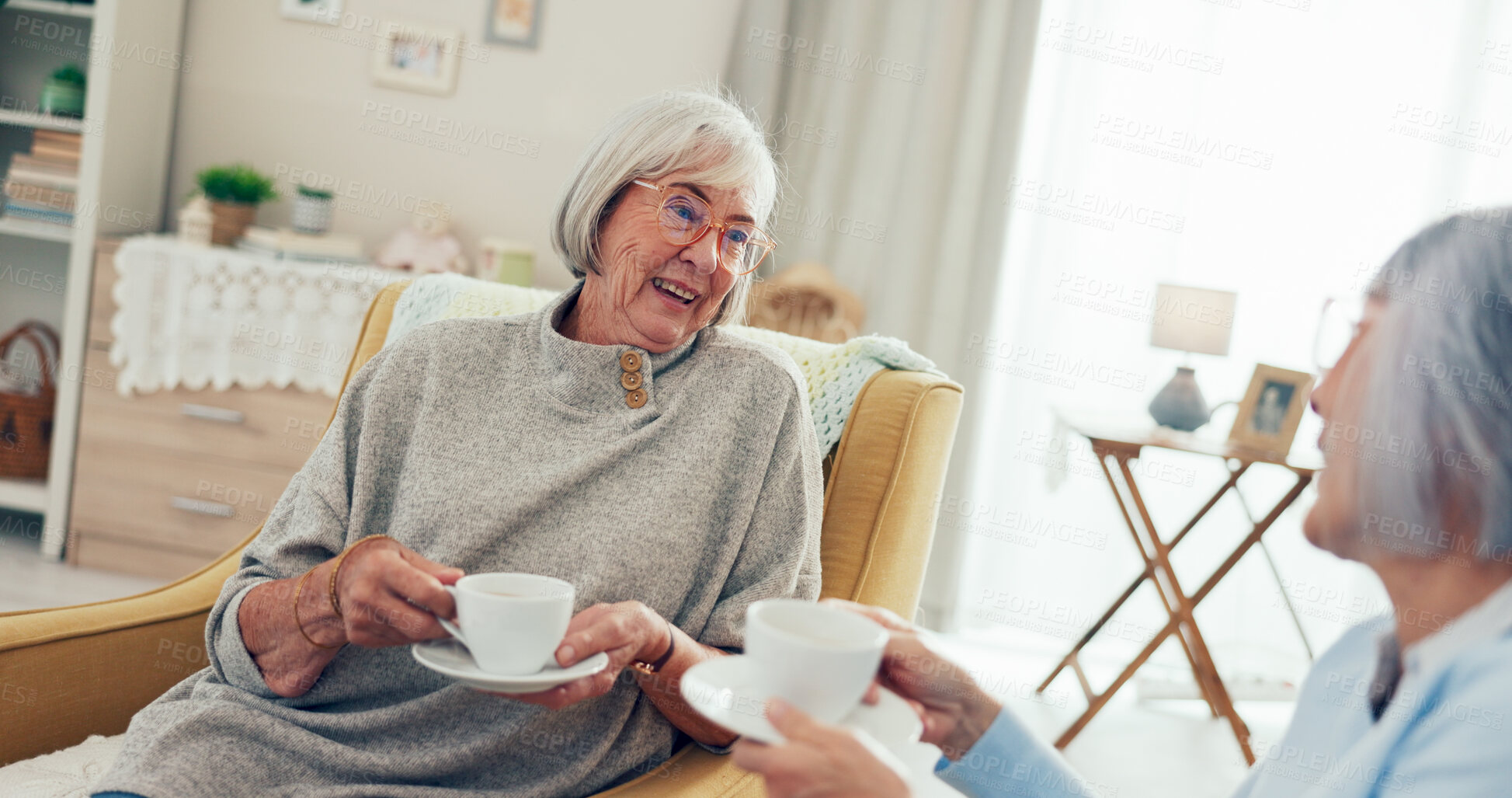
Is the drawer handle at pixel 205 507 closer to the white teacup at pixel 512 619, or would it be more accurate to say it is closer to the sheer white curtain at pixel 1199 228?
the sheer white curtain at pixel 1199 228

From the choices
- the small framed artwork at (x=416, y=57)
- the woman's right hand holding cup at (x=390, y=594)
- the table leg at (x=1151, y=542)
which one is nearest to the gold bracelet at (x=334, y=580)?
the woman's right hand holding cup at (x=390, y=594)

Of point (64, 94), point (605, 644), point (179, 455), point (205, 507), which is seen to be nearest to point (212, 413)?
point (179, 455)

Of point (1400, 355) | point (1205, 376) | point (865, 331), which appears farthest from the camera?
point (865, 331)

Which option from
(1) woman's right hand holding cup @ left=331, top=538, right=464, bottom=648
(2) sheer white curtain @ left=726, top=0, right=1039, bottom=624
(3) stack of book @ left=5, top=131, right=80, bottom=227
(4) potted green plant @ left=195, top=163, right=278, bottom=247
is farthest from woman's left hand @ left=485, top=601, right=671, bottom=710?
(3) stack of book @ left=5, top=131, right=80, bottom=227

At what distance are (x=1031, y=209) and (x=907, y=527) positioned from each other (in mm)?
2129

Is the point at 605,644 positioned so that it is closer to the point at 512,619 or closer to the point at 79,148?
the point at 512,619

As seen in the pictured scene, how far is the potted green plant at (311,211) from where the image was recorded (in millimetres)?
3002

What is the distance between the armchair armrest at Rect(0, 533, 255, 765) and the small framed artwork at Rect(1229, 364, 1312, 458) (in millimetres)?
2372

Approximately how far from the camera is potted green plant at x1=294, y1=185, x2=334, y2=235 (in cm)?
300

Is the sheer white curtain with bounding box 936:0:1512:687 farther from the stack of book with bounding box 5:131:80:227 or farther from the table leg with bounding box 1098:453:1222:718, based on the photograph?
the stack of book with bounding box 5:131:80:227

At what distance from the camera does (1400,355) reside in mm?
682

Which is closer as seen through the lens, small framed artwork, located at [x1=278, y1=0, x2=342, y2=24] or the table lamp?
the table lamp

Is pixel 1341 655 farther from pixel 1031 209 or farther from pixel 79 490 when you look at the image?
pixel 79 490

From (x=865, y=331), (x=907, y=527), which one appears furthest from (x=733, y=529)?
(x=865, y=331)
